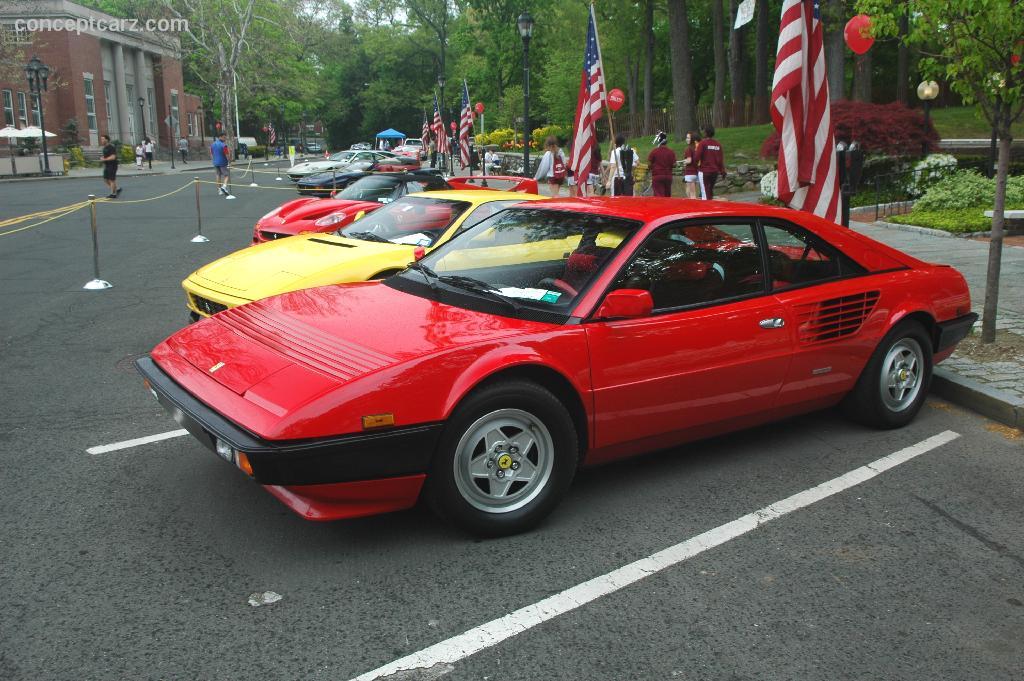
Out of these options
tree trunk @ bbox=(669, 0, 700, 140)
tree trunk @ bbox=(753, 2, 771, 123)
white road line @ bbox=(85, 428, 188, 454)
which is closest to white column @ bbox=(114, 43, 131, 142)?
tree trunk @ bbox=(669, 0, 700, 140)

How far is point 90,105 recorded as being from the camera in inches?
2218

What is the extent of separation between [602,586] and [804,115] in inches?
238

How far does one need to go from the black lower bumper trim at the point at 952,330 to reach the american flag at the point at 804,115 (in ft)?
8.20

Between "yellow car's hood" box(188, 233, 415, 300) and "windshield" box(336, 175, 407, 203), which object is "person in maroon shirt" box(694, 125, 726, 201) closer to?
"windshield" box(336, 175, 407, 203)

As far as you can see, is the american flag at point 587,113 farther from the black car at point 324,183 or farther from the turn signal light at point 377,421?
the turn signal light at point 377,421

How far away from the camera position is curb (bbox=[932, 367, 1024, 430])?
18.7 ft

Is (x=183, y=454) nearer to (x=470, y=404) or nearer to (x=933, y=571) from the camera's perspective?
(x=470, y=404)

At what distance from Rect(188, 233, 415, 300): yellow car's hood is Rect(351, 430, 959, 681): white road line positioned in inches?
149

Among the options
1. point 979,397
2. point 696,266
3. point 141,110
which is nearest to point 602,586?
point 696,266

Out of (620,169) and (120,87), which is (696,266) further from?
(120,87)

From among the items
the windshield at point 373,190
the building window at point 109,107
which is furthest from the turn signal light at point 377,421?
the building window at point 109,107

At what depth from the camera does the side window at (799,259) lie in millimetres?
4965

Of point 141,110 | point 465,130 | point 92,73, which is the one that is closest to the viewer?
point 465,130

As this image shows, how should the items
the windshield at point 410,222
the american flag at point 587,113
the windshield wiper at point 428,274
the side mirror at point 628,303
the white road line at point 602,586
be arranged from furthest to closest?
the american flag at point 587,113 → the windshield at point 410,222 → the windshield wiper at point 428,274 → the side mirror at point 628,303 → the white road line at point 602,586
